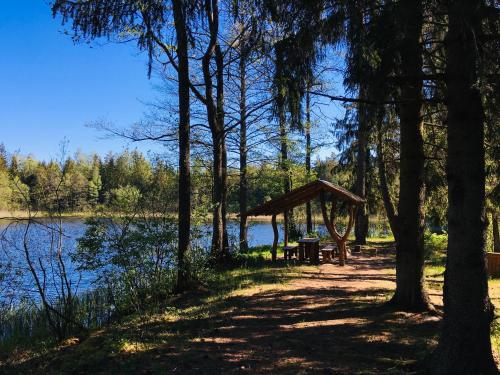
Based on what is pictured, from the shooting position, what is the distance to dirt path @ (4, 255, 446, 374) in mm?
4617

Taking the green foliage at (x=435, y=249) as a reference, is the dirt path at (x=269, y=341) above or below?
below

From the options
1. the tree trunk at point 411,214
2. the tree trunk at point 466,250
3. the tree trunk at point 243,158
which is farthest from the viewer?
the tree trunk at point 243,158

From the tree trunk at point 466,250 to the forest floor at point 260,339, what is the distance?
50 cm

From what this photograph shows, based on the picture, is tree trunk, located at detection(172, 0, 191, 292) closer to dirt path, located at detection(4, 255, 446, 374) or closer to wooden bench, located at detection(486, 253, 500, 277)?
dirt path, located at detection(4, 255, 446, 374)

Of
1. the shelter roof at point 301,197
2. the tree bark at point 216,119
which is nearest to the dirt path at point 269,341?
the tree bark at point 216,119

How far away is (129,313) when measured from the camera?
307 inches

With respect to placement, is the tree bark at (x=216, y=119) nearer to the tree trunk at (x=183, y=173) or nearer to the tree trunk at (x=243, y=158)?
the tree trunk at (x=243, y=158)

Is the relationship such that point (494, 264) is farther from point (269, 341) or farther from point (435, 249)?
point (269, 341)

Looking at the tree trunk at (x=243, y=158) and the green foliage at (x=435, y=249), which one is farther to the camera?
the tree trunk at (x=243, y=158)

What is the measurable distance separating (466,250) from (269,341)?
263 centimetres

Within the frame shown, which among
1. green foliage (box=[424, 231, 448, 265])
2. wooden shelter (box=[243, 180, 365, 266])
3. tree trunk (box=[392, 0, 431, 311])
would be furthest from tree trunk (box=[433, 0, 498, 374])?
green foliage (box=[424, 231, 448, 265])

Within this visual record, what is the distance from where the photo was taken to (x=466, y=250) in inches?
158

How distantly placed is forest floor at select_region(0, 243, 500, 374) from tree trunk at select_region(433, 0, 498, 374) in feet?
1.63

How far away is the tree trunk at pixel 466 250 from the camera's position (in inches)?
156
